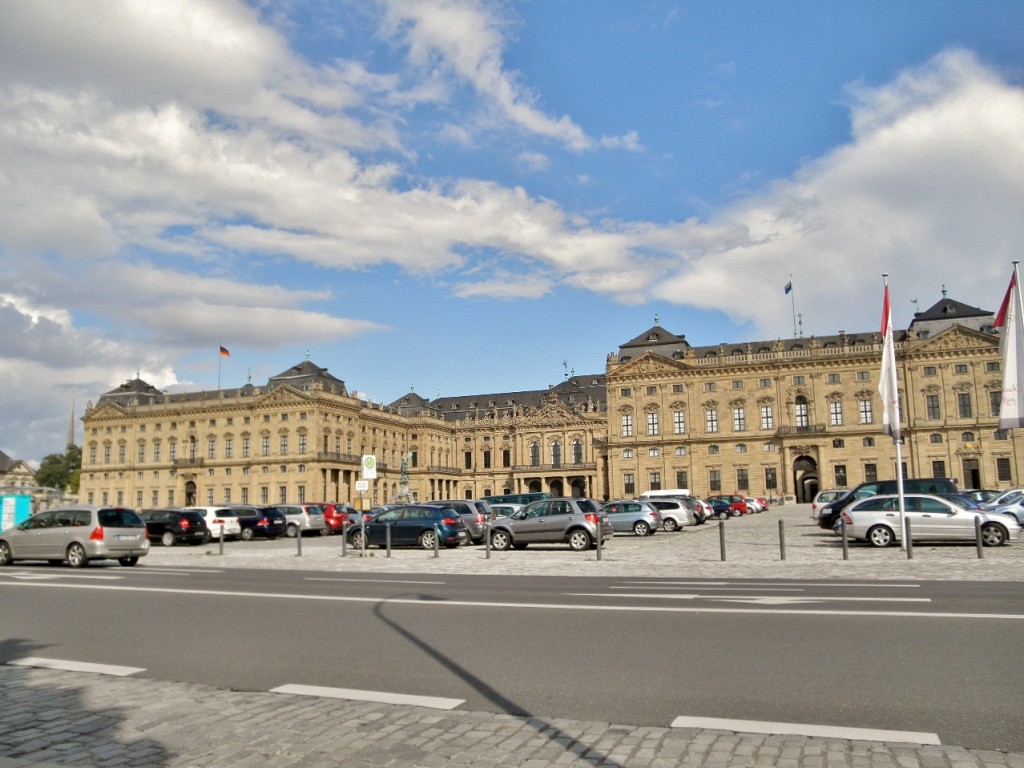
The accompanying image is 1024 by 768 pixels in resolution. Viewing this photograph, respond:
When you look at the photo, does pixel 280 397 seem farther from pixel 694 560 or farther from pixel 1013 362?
pixel 1013 362

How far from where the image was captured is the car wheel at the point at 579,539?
1027 inches

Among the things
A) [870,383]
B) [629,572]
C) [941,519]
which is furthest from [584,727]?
[870,383]

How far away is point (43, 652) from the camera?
9.27 m

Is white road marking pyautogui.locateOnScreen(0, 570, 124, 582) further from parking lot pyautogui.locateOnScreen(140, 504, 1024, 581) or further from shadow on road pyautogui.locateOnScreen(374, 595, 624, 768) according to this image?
shadow on road pyautogui.locateOnScreen(374, 595, 624, 768)

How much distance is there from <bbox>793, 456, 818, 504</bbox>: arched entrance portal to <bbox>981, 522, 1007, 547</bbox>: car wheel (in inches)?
2716

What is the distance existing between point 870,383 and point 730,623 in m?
86.5

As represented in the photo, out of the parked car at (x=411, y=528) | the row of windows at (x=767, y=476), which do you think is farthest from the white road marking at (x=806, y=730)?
the row of windows at (x=767, y=476)

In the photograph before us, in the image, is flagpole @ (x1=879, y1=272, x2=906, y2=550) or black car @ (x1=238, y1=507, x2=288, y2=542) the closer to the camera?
flagpole @ (x1=879, y1=272, x2=906, y2=550)

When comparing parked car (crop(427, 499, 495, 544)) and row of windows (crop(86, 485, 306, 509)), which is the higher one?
row of windows (crop(86, 485, 306, 509))

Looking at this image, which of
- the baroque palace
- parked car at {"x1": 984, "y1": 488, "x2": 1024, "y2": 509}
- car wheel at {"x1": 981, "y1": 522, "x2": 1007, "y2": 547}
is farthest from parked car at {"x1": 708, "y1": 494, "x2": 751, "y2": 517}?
car wheel at {"x1": 981, "y1": 522, "x2": 1007, "y2": 547}

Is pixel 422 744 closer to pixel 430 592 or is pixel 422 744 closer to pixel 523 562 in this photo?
pixel 430 592

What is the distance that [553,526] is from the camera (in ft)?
86.9

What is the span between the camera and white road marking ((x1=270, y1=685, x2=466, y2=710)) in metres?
6.62

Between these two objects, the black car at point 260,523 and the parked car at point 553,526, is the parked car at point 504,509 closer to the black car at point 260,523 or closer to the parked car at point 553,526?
the parked car at point 553,526
